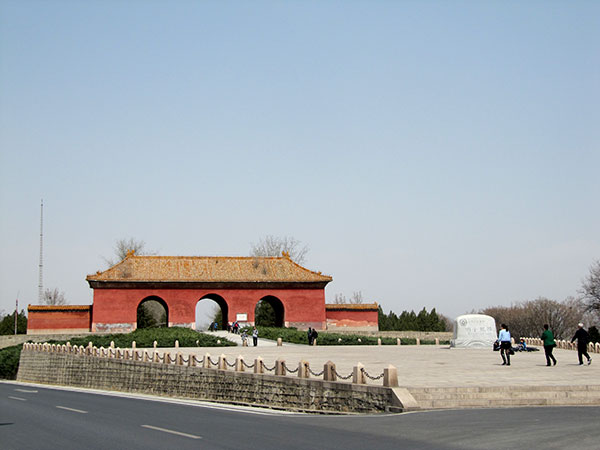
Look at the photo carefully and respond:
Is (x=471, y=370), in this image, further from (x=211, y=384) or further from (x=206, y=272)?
(x=206, y=272)

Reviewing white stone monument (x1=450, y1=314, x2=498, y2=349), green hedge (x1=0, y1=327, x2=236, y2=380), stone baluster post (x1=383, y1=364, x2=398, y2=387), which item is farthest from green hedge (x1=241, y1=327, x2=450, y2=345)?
stone baluster post (x1=383, y1=364, x2=398, y2=387)

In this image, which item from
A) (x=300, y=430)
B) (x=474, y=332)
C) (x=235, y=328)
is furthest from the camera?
(x=235, y=328)

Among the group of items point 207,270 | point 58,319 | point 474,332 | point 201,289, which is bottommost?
point 474,332

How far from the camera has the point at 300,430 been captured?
12281 millimetres

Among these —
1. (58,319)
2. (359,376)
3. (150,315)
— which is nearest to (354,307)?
(58,319)

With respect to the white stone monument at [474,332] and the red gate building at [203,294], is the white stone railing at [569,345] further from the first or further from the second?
the red gate building at [203,294]

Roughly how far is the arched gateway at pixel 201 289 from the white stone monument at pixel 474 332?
18.0 meters

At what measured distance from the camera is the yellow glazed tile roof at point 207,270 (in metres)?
51.8

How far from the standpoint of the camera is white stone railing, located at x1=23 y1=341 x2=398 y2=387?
16609 mm

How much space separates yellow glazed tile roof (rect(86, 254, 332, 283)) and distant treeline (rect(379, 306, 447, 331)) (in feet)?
48.9

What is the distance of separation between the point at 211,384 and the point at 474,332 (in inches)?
693

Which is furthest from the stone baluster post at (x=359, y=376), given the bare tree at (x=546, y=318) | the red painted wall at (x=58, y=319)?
the bare tree at (x=546, y=318)

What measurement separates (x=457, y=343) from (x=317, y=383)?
19778 mm

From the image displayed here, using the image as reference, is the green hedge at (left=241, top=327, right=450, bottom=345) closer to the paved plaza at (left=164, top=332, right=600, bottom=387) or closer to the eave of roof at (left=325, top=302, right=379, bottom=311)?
the eave of roof at (left=325, top=302, right=379, bottom=311)
